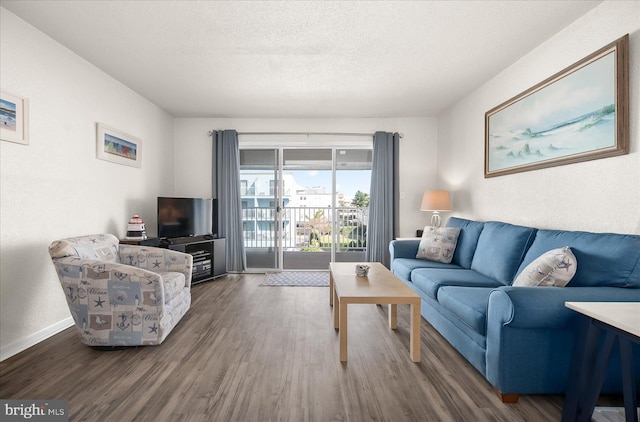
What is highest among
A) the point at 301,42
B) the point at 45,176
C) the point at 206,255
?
the point at 301,42

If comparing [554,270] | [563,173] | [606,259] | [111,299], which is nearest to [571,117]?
[563,173]

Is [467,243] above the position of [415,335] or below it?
above

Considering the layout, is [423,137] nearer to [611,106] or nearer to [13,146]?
[611,106]

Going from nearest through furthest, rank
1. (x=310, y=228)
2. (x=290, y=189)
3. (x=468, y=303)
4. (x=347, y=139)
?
(x=468, y=303), (x=347, y=139), (x=290, y=189), (x=310, y=228)

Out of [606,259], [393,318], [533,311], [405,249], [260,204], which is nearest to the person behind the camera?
[533,311]

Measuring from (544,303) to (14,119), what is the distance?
3.79 m

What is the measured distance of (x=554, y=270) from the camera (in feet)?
6.06

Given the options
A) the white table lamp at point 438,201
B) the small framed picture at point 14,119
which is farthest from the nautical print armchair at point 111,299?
the white table lamp at point 438,201

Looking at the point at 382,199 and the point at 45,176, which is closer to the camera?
the point at 45,176

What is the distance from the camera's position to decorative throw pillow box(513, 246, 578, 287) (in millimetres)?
1828

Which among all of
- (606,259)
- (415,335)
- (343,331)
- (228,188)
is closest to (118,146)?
(228,188)

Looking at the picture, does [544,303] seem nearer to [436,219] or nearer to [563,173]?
[563,173]

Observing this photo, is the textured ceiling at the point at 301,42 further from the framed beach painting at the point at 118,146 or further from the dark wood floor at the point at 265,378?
the dark wood floor at the point at 265,378

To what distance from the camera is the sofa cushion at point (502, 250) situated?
→ 8.13 feet
